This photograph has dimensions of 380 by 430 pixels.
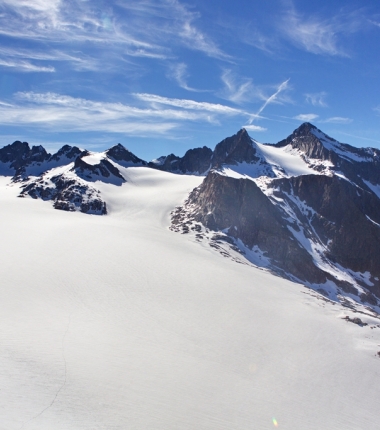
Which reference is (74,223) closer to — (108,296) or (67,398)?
(108,296)

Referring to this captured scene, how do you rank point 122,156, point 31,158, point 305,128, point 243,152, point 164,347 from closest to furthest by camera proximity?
1. point 164,347
2. point 243,152
3. point 122,156
4. point 31,158
5. point 305,128

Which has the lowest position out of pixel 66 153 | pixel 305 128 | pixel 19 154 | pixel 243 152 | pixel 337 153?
pixel 19 154

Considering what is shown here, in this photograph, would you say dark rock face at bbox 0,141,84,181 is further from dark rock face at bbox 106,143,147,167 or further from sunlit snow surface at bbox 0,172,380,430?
sunlit snow surface at bbox 0,172,380,430

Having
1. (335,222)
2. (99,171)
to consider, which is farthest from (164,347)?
(99,171)

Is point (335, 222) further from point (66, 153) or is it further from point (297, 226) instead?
point (66, 153)

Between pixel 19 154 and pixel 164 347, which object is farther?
pixel 19 154

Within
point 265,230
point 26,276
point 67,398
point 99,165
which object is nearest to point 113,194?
point 99,165

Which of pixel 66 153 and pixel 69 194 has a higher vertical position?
pixel 66 153
